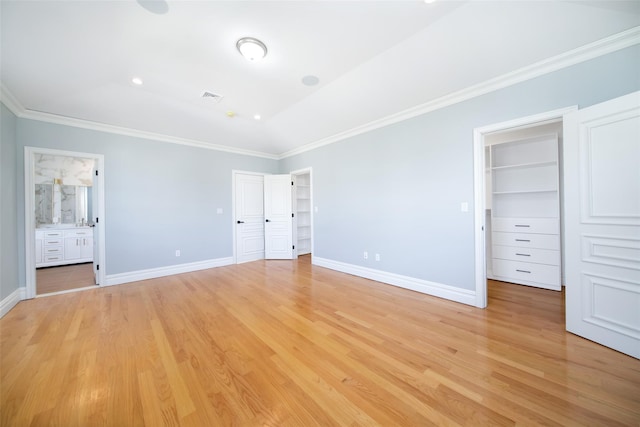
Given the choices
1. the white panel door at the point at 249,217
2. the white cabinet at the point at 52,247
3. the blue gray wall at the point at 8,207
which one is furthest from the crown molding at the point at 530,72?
the white cabinet at the point at 52,247

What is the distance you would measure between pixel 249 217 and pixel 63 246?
4203 millimetres

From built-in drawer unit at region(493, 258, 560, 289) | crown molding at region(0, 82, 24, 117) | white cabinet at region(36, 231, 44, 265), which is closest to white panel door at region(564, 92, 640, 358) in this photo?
built-in drawer unit at region(493, 258, 560, 289)

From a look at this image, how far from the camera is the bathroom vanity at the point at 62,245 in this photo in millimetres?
4848

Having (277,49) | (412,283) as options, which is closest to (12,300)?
(277,49)

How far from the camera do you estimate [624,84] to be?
1.91 metres

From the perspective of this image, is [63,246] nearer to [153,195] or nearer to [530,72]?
[153,195]

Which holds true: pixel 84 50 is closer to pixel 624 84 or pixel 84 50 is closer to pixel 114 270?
pixel 114 270

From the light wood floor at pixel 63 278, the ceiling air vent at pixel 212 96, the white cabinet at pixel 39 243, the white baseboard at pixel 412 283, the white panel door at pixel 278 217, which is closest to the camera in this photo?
the white baseboard at pixel 412 283

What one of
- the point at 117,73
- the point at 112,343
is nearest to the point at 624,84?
the point at 112,343

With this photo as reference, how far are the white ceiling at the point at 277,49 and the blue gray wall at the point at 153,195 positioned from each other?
16.7 inches

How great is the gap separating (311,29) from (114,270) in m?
4.56

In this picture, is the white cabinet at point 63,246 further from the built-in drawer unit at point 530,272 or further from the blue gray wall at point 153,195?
the built-in drawer unit at point 530,272

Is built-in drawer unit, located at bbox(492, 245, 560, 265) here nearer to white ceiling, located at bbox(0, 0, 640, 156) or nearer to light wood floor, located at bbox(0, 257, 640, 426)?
light wood floor, located at bbox(0, 257, 640, 426)

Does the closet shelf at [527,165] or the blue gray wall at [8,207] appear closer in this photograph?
the blue gray wall at [8,207]
